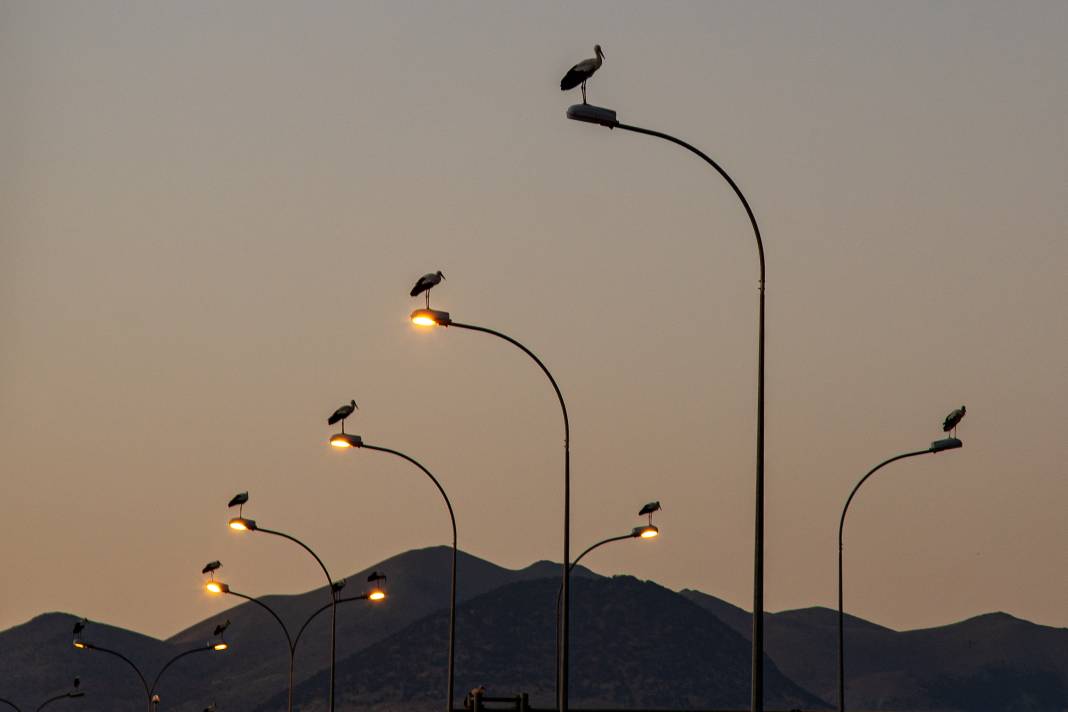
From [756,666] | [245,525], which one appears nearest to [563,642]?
[756,666]

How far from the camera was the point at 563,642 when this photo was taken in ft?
112

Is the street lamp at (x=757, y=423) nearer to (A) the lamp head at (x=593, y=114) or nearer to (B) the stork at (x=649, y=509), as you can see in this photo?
(A) the lamp head at (x=593, y=114)

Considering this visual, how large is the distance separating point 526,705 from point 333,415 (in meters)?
12.3

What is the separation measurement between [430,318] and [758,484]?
37.5 ft

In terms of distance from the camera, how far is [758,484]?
879 inches

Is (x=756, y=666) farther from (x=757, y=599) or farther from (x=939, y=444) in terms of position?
(x=939, y=444)

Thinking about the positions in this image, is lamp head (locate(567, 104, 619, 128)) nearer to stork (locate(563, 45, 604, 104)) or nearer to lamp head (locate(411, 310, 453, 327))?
stork (locate(563, 45, 604, 104))

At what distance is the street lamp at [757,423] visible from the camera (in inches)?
845

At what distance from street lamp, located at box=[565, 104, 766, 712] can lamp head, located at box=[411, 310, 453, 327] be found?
9758mm

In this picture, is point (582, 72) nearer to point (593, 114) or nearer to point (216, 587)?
point (593, 114)

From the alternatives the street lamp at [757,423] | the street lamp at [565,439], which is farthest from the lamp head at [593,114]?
the street lamp at [565,439]

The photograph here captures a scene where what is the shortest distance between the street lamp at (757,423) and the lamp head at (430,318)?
9.76 metres

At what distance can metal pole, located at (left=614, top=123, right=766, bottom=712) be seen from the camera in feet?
70.2

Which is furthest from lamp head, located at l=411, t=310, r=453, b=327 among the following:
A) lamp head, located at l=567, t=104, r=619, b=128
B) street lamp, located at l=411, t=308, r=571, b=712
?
lamp head, located at l=567, t=104, r=619, b=128
